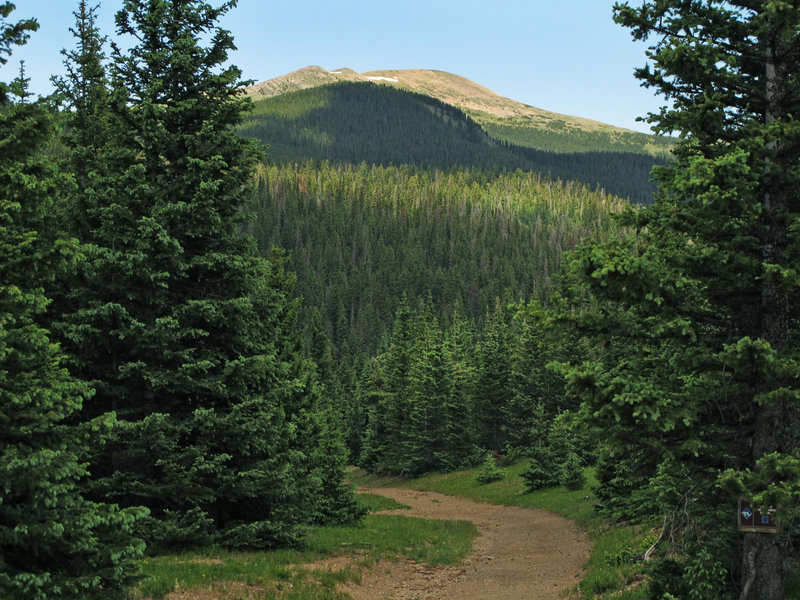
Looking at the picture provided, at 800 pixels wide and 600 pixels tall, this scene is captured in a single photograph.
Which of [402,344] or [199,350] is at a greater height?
[199,350]

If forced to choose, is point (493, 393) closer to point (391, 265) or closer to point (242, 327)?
point (242, 327)

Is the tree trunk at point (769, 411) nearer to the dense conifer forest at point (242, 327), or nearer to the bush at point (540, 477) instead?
the dense conifer forest at point (242, 327)

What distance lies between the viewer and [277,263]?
2584 cm

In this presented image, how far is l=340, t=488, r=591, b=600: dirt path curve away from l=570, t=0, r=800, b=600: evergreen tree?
6.68 meters

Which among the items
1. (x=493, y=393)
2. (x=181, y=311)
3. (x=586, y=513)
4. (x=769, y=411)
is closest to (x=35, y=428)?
(x=181, y=311)

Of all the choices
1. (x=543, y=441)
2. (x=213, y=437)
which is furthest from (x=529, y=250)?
(x=213, y=437)

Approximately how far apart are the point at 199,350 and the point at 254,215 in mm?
3572

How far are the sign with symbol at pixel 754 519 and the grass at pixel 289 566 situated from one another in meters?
8.21

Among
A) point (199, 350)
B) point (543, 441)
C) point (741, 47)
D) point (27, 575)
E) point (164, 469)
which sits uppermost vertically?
point (741, 47)

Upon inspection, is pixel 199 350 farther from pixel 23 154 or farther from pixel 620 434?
pixel 620 434

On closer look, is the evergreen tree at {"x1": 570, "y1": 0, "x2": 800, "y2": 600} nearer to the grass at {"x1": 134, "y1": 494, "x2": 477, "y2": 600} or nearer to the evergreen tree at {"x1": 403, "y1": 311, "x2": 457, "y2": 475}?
the grass at {"x1": 134, "y1": 494, "x2": 477, "y2": 600}

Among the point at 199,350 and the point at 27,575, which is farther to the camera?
the point at 199,350

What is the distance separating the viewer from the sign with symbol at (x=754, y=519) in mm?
8727

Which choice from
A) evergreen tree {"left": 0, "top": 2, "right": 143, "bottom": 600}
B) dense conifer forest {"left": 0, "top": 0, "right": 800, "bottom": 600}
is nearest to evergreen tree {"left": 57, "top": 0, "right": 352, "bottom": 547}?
dense conifer forest {"left": 0, "top": 0, "right": 800, "bottom": 600}
